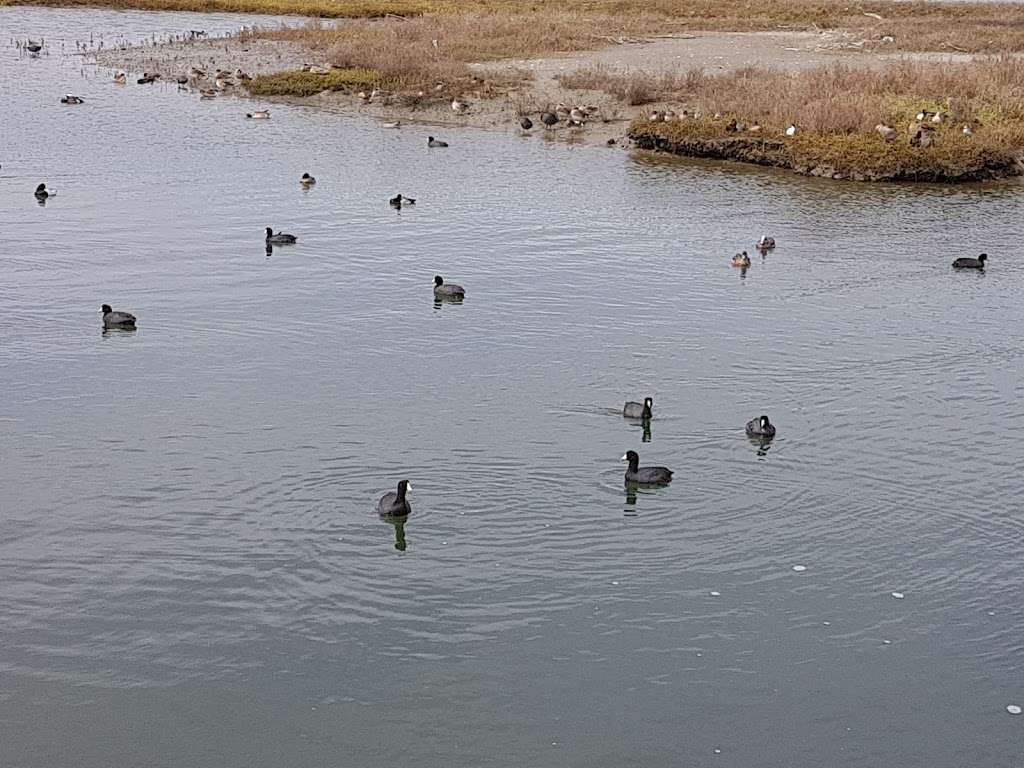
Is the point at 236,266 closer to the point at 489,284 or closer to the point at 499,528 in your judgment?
the point at 489,284

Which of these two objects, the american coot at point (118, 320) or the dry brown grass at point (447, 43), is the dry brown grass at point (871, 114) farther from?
the american coot at point (118, 320)

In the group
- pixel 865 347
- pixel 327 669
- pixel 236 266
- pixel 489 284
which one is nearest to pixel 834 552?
pixel 327 669

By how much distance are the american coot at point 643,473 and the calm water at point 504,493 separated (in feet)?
0.99

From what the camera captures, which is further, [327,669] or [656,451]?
A: [656,451]

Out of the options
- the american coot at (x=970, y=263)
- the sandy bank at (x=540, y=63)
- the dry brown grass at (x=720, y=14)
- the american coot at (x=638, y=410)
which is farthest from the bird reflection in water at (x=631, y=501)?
the dry brown grass at (x=720, y=14)

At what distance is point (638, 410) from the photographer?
71.6 feet

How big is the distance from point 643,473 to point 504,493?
1.97 metres

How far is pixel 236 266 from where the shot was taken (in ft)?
101

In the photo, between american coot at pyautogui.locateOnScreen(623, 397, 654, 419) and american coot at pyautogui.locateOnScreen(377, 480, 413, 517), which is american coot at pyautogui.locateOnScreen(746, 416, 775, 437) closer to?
american coot at pyautogui.locateOnScreen(623, 397, 654, 419)

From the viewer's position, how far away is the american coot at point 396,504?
18.3 metres

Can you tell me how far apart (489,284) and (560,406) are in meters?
7.67

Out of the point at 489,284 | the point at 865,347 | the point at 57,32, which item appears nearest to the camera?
the point at 865,347

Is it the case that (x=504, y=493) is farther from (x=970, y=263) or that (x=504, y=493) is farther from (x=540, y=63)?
(x=540, y=63)

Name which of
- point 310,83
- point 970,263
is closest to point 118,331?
point 970,263
